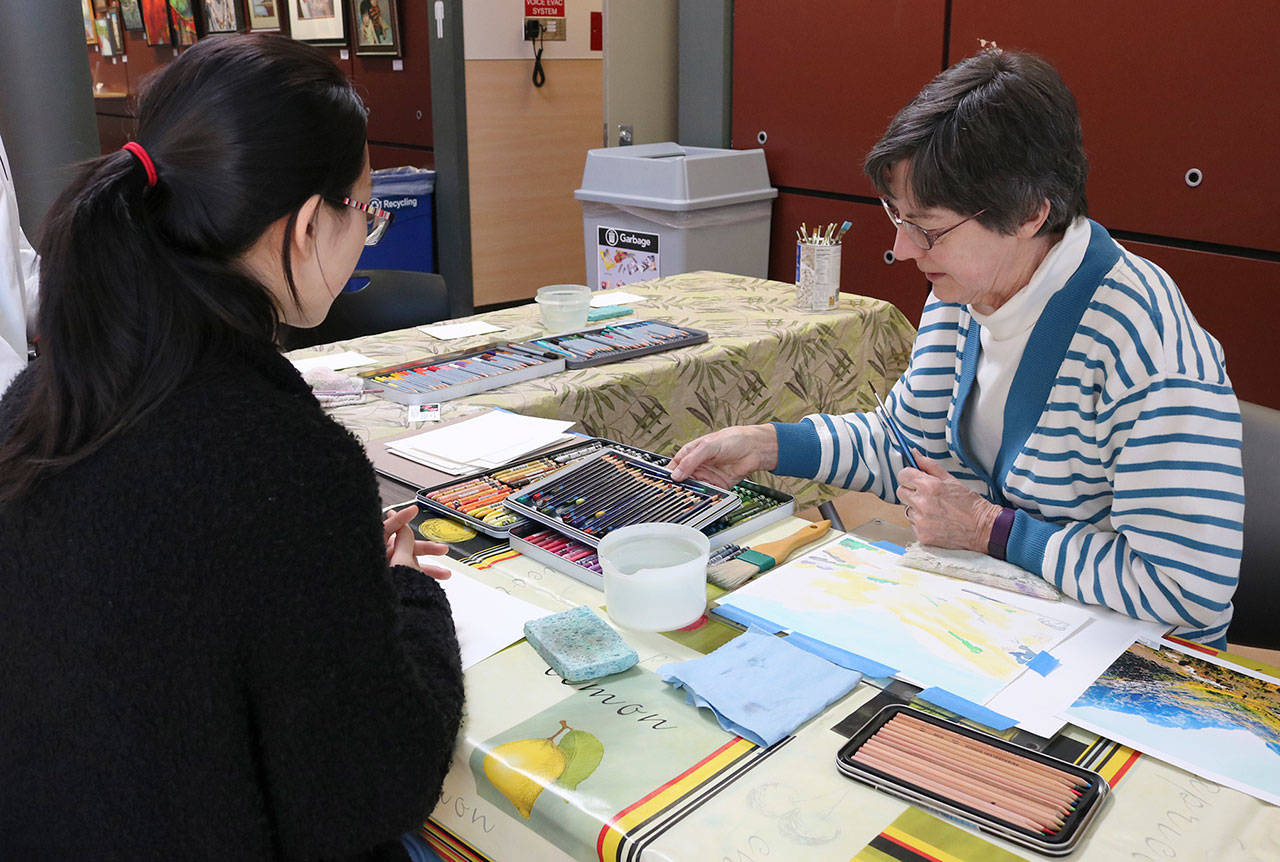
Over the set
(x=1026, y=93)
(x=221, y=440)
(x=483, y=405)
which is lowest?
(x=483, y=405)

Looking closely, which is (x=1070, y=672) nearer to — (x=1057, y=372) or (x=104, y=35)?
(x=1057, y=372)

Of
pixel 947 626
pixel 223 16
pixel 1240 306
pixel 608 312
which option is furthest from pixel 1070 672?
pixel 223 16

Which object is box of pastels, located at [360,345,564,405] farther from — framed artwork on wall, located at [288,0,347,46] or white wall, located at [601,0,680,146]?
framed artwork on wall, located at [288,0,347,46]

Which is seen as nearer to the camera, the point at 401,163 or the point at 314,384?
the point at 314,384

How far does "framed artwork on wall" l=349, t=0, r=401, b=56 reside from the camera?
5.92 meters

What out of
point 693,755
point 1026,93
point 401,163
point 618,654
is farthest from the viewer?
point 401,163

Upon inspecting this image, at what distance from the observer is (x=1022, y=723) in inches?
37.7

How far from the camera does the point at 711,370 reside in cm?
231

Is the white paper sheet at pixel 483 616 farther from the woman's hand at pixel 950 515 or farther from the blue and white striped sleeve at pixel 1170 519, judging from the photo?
the blue and white striped sleeve at pixel 1170 519

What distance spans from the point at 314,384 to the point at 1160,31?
2338 millimetres

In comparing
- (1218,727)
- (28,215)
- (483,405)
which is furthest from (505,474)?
(28,215)

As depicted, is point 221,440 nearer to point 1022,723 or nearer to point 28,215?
point 1022,723

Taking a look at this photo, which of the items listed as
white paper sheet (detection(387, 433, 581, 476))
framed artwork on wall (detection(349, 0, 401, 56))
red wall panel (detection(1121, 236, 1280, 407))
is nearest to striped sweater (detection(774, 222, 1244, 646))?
white paper sheet (detection(387, 433, 581, 476))

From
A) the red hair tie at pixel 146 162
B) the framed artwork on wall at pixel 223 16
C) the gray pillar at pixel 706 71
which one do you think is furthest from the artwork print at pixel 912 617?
the framed artwork on wall at pixel 223 16
